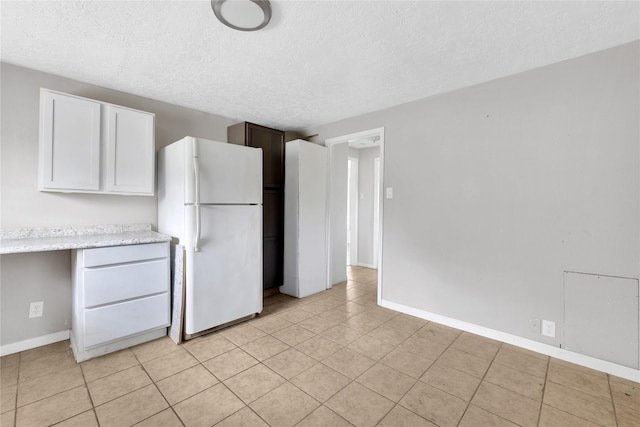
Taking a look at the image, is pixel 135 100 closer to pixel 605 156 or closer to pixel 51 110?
pixel 51 110

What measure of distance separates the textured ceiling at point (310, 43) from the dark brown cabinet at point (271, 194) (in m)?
0.81

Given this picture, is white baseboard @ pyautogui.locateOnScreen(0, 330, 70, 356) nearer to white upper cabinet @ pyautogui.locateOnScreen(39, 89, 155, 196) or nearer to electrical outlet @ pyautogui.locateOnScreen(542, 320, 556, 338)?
white upper cabinet @ pyautogui.locateOnScreen(39, 89, 155, 196)

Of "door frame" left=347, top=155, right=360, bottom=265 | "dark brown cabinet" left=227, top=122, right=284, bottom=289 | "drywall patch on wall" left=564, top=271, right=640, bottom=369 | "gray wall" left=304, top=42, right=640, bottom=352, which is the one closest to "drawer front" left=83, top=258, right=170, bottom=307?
"dark brown cabinet" left=227, top=122, right=284, bottom=289

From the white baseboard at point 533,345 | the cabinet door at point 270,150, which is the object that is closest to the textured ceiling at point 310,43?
the cabinet door at point 270,150

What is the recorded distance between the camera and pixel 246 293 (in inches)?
109

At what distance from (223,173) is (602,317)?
10.5 feet

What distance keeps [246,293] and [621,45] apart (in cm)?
356

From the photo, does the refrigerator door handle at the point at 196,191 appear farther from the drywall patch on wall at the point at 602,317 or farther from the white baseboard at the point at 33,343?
the drywall patch on wall at the point at 602,317

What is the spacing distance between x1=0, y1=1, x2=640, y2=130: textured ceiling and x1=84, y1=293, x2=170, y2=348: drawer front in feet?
6.33

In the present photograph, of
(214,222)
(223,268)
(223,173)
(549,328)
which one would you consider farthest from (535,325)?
(223,173)

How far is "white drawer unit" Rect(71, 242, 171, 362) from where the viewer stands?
2.04 metres

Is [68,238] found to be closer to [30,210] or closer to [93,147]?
[30,210]

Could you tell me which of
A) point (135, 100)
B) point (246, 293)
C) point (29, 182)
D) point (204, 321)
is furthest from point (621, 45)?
point (29, 182)

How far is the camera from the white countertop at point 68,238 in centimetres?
186
